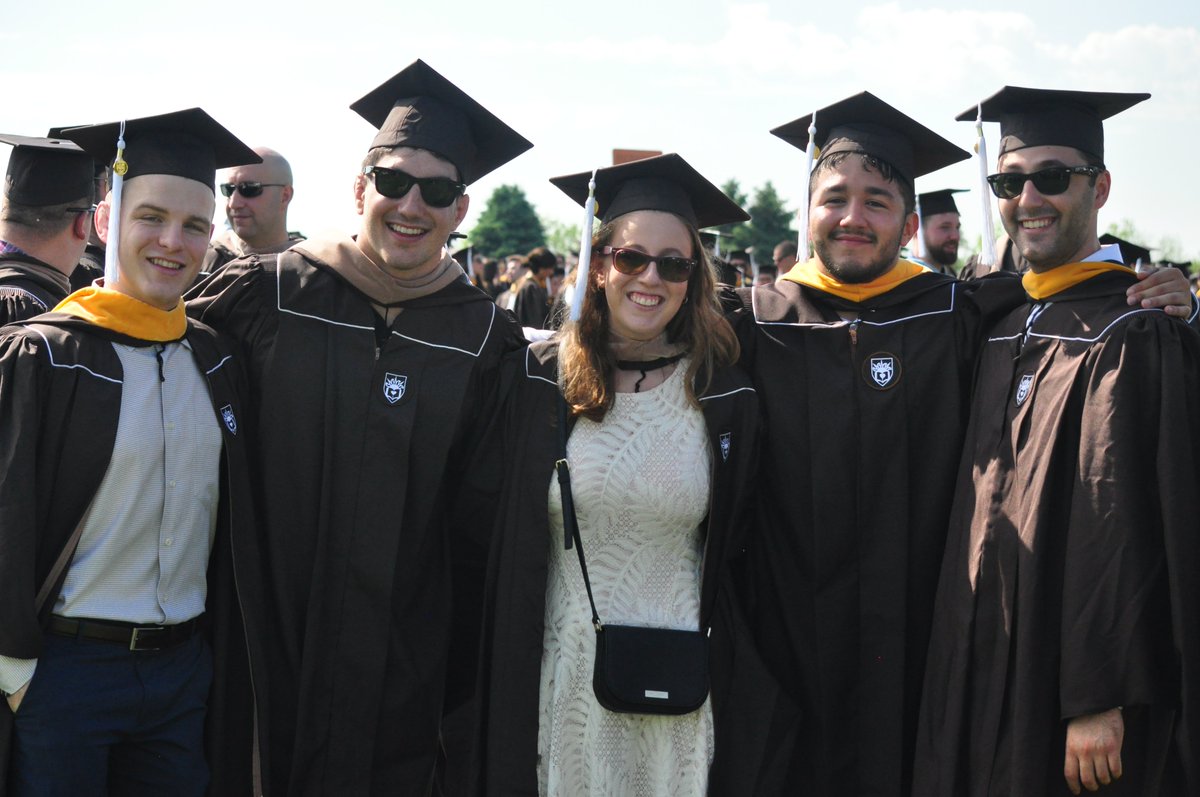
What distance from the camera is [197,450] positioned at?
10.5 ft

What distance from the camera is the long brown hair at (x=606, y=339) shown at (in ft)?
11.2

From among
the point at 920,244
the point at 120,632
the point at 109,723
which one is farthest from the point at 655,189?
the point at 920,244

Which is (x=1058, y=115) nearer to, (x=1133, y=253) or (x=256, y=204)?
(x=256, y=204)

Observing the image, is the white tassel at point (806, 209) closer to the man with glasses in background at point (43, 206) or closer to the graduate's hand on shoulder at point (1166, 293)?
the graduate's hand on shoulder at point (1166, 293)

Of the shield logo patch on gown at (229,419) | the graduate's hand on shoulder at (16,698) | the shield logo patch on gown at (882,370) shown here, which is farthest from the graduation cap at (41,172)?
the shield logo patch on gown at (882,370)

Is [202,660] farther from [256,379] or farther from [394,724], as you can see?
[256,379]

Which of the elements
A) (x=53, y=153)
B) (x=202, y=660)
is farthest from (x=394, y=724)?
(x=53, y=153)

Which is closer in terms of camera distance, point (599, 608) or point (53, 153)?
point (599, 608)

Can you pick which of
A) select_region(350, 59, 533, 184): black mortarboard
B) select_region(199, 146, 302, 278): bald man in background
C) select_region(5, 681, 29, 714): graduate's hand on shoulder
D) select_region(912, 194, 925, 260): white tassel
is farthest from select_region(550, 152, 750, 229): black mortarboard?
select_region(912, 194, 925, 260): white tassel

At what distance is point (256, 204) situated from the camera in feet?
21.4

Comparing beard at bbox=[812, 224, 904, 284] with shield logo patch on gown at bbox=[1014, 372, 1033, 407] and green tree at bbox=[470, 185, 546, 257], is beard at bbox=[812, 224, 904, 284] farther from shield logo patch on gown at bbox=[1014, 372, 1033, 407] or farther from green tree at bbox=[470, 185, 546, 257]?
green tree at bbox=[470, 185, 546, 257]

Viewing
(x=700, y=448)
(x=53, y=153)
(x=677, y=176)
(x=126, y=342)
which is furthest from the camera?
(x=53, y=153)

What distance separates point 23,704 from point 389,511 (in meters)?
1.11

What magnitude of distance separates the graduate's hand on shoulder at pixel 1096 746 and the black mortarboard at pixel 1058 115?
1798mm
